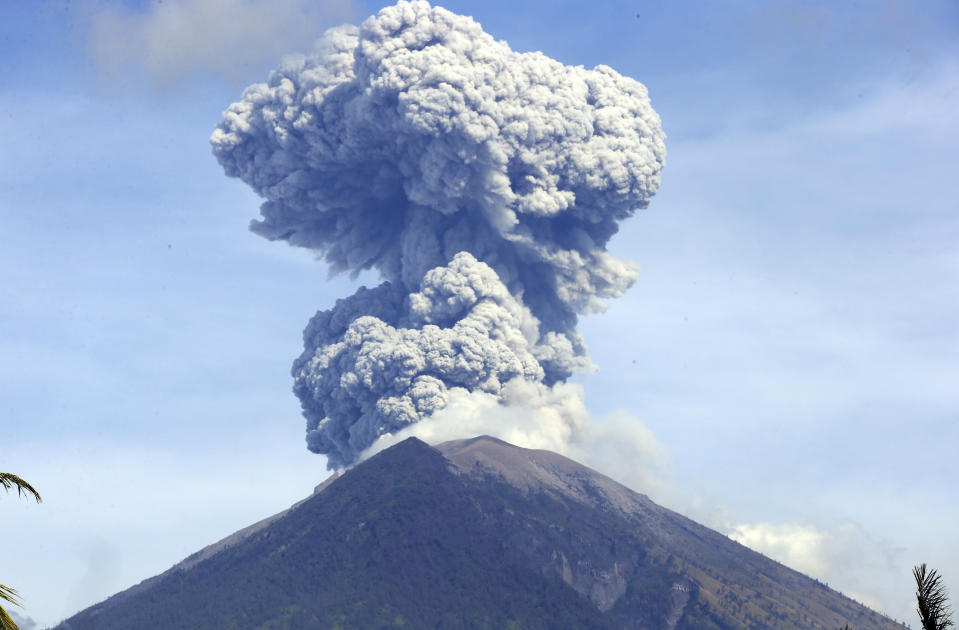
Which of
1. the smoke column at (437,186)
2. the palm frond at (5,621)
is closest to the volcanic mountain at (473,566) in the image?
the smoke column at (437,186)

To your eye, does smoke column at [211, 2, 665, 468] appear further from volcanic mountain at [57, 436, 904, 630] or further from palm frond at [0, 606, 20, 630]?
palm frond at [0, 606, 20, 630]

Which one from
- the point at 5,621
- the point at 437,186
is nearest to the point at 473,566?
the point at 437,186

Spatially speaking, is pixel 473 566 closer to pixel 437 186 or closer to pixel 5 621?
pixel 437 186

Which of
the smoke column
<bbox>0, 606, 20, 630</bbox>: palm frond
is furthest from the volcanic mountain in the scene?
<bbox>0, 606, 20, 630</bbox>: palm frond

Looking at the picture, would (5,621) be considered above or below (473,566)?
below

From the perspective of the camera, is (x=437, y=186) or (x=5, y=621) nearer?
(x=5, y=621)

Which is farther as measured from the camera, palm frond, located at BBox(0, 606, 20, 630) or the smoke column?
the smoke column

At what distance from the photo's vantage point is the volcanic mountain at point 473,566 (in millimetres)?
121875

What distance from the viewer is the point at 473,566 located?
12988 centimetres

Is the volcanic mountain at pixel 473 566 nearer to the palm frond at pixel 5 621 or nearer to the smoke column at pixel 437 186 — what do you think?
the smoke column at pixel 437 186

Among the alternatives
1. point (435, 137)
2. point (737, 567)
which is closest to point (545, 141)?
point (435, 137)

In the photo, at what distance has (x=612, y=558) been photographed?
136 meters

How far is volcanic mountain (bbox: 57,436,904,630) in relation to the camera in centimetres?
12188

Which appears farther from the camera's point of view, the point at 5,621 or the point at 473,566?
the point at 473,566
